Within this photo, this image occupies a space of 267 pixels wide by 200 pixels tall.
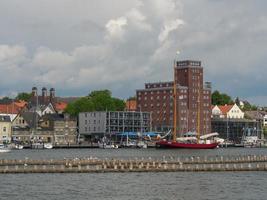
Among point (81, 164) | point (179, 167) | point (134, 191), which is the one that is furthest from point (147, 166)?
point (134, 191)

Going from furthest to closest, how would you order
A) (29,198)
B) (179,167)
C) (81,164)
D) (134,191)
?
(81,164) → (179,167) → (134,191) → (29,198)

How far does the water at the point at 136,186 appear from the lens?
81.4 metres

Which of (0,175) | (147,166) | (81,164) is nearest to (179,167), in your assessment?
(147,166)

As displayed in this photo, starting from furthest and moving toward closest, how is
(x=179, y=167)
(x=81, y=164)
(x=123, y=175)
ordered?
(x=81, y=164) < (x=179, y=167) < (x=123, y=175)

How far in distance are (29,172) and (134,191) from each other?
23.8 m

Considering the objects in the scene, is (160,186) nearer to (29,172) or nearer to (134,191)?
(134,191)

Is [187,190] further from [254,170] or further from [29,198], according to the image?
[254,170]

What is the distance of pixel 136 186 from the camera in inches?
3533

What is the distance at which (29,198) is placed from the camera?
3086 inches

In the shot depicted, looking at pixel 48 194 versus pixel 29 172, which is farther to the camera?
pixel 29 172

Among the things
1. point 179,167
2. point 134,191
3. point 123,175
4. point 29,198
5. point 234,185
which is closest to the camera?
point 29,198

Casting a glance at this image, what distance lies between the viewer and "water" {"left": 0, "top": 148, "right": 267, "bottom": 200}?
267 ft

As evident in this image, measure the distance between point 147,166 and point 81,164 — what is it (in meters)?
14.6

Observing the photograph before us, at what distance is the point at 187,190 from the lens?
86750 millimetres
